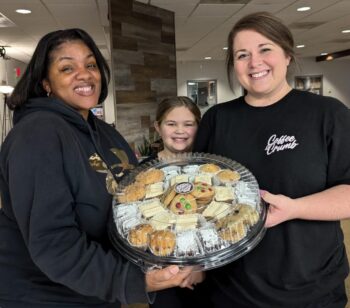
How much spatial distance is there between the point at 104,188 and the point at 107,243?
0.59 feet

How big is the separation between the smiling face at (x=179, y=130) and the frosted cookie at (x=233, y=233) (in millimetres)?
805

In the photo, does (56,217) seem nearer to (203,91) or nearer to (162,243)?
(162,243)

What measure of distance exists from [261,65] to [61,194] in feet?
2.37

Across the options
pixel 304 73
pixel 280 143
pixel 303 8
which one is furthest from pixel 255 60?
pixel 304 73

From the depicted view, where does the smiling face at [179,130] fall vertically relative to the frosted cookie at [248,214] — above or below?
above

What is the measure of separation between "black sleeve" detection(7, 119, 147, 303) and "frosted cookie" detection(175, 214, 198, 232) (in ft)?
0.53

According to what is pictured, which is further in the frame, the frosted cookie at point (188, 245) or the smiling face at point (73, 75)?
the smiling face at point (73, 75)

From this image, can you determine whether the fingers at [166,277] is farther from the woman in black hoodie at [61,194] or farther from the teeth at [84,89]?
the teeth at [84,89]

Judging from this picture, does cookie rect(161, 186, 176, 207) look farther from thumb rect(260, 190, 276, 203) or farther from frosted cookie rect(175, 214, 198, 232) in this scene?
thumb rect(260, 190, 276, 203)

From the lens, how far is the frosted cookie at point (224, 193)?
0.99 m

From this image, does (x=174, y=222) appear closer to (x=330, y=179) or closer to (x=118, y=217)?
(x=118, y=217)

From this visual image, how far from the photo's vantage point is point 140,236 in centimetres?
→ 91

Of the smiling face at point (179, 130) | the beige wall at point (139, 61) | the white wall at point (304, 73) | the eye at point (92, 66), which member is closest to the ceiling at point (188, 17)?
the beige wall at point (139, 61)

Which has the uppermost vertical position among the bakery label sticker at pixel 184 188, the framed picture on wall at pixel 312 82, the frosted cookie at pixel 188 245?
the framed picture on wall at pixel 312 82
